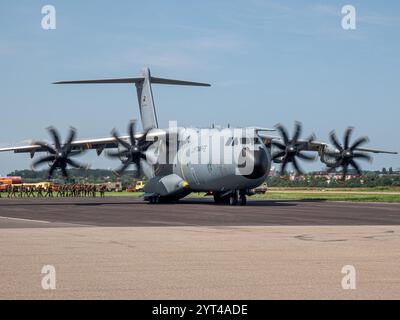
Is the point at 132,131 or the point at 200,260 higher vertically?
the point at 132,131

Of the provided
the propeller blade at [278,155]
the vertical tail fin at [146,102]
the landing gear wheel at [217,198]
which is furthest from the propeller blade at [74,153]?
the propeller blade at [278,155]

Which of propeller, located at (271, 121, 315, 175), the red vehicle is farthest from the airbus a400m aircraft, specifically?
the red vehicle

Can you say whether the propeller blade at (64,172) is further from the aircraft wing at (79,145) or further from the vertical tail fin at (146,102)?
the vertical tail fin at (146,102)

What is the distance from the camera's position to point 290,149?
45219mm

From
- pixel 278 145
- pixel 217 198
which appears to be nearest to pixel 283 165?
pixel 278 145

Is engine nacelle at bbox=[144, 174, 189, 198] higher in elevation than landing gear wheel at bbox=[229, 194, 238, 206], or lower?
higher

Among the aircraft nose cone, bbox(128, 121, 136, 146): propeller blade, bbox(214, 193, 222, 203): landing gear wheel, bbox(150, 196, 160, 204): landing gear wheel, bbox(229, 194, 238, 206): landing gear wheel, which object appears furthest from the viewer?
bbox(150, 196, 160, 204): landing gear wheel

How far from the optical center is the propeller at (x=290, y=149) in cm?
4522

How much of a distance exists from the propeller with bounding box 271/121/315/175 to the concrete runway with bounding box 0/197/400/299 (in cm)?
2220

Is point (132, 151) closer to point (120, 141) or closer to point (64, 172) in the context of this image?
point (120, 141)

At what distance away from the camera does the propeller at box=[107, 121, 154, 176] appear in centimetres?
4306

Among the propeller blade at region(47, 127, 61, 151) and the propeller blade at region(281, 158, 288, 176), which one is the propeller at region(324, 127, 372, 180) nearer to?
the propeller blade at region(281, 158, 288, 176)

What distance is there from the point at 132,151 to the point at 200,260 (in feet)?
98.0
